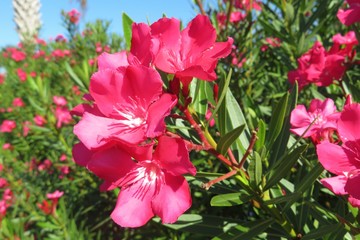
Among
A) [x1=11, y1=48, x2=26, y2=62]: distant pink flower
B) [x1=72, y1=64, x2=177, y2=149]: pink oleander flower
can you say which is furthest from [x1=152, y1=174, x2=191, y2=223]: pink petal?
[x1=11, y1=48, x2=26, y2=62]: distant pink flower

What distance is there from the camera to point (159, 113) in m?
0.68

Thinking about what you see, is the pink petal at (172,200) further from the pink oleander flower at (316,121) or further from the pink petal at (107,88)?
the pink oleander flower at (316,121)

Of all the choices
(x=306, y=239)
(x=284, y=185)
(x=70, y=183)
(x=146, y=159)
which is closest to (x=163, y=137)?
(x=146, y=159)

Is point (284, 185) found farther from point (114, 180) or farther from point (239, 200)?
point (114, 180)

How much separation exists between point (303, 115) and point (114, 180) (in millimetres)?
551

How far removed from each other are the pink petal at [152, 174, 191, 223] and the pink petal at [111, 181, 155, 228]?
0.06ft

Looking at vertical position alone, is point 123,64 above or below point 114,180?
above

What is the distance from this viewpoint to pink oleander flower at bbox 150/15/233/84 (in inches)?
29.1

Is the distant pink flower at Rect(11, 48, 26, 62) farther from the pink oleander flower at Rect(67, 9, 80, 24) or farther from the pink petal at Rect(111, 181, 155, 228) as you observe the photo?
the pink petal at Rect(111, 181, 155, 228)

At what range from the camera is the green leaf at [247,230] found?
96cm

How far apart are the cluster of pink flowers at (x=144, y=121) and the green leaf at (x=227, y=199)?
140 millimetres

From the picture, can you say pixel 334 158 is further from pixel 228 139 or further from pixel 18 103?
pixel 18 103

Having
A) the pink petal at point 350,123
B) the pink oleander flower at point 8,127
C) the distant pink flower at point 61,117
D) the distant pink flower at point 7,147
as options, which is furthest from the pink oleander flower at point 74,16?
the pink petal at point 350,123

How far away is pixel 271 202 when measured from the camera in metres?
0.84
